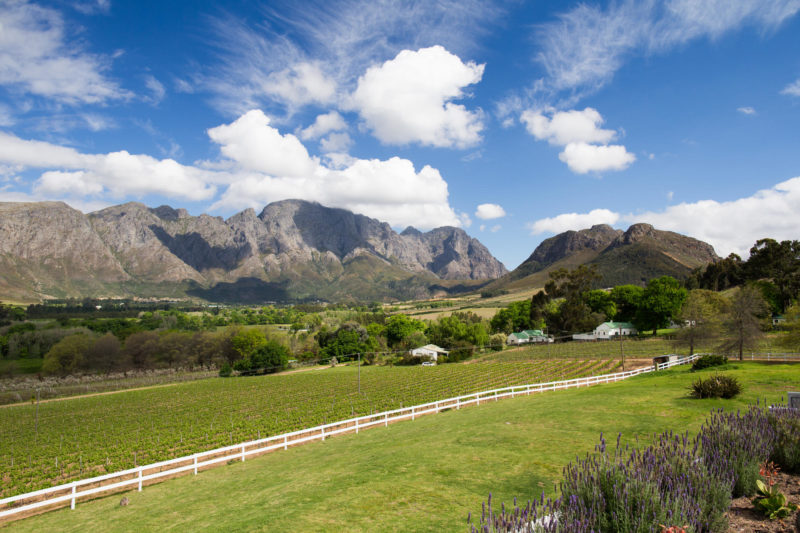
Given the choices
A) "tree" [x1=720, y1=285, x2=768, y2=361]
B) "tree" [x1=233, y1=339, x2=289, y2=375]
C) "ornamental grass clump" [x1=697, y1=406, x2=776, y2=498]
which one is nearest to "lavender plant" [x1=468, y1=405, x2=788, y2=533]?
"ornamental grass clump" [x1=697, y1=406, x2=776, y2=498]

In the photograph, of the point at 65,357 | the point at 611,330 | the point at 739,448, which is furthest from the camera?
the point at 611,330

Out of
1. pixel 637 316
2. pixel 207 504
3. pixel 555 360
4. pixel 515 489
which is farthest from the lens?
pixel 637 316

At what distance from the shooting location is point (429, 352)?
95.2 metres

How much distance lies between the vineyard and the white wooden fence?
3.19 meters

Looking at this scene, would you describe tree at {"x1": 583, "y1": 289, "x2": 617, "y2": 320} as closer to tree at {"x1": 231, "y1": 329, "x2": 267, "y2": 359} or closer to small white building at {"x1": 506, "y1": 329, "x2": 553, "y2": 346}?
small white building at {"x1": 506, "y1": 329, "x2": 553, "y2": 346}

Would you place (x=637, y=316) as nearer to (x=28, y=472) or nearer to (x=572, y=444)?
(x=572, y=444)

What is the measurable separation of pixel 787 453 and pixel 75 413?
6415cm

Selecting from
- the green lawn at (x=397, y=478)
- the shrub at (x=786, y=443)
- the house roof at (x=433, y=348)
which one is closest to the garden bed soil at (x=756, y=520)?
the shrub at (x=786, y=443)

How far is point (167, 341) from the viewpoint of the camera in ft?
334

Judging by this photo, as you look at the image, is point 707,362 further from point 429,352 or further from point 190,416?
point 429,352

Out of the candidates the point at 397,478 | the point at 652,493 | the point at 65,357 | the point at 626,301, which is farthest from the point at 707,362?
the point at 65,357

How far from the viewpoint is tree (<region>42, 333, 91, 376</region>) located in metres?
87.4

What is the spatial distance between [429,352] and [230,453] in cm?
7605

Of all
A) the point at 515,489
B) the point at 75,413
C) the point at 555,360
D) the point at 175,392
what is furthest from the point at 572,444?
the point at 175,392
